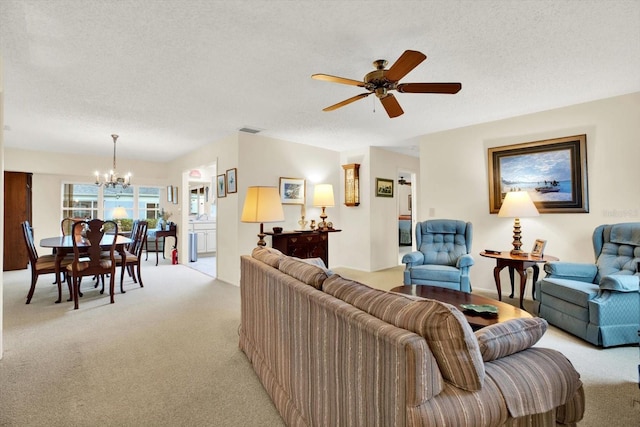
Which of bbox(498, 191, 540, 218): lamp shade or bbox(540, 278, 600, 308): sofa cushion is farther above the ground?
bbox(498, 191, 540, 218): lamp shade

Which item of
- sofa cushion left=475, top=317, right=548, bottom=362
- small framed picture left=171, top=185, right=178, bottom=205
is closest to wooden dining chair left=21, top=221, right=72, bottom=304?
small framed picture left=171, top=185, right=178, bottom=205

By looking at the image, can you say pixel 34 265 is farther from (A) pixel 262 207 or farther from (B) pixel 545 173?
(B) pixel 545 173

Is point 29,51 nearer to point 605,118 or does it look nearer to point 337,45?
point 337,45

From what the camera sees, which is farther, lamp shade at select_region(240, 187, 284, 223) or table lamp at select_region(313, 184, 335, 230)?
table lamp at select_region(313, 184, 335, 230)

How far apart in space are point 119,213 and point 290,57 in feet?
23.1

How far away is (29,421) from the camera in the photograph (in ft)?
5.31

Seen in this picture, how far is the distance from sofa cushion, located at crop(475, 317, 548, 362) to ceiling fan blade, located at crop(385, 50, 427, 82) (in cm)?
152

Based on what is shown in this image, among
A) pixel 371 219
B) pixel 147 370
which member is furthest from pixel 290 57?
pixel 371 219

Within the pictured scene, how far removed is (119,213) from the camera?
7.54 meters

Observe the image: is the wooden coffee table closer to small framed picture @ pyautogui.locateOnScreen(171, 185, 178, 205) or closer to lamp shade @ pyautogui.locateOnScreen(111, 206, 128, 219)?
small framed picture @ pyautogui.locateOnScreen(171, 185, 178, 205)

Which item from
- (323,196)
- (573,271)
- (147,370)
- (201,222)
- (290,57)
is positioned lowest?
(147,370)

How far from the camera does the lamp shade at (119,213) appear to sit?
7.53 m

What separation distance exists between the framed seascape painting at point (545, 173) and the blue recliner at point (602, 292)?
0.57 m

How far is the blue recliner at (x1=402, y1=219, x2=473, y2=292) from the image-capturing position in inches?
136
